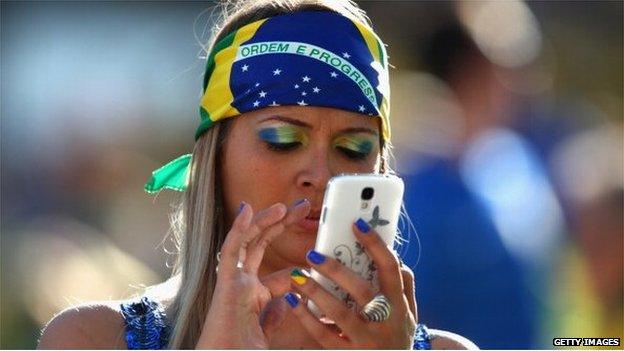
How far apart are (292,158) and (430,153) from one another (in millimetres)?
3221

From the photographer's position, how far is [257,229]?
2645 mm

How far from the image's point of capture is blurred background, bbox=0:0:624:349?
19.7ft

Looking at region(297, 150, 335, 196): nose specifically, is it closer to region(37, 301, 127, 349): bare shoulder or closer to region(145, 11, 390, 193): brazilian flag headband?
region(145, 11, 390, 193): brazilian flag headband

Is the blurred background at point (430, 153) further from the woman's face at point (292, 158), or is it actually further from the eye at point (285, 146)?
the eye at point (285, 146)

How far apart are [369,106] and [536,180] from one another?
9.86 ft

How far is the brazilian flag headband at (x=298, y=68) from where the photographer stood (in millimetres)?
3432

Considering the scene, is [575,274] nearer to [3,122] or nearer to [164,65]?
[164,65]

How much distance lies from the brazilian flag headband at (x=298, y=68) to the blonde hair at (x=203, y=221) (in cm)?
6

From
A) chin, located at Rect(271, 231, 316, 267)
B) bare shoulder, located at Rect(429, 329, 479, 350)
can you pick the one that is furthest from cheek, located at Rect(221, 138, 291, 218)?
bare shoulder, located at Rect(429, 329, 479, 350)

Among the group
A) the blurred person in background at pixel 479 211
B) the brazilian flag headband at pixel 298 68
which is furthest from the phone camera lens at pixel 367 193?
the blurred person in background at pixel 479 211

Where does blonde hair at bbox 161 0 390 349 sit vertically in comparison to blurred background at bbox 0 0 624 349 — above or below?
below

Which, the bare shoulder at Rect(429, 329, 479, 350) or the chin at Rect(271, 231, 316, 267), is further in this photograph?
the bare shoulder at Rect(429, 329, 479, 350)

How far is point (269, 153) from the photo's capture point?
332cm

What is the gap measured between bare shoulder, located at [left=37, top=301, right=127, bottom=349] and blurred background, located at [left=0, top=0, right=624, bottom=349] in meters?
2.59
